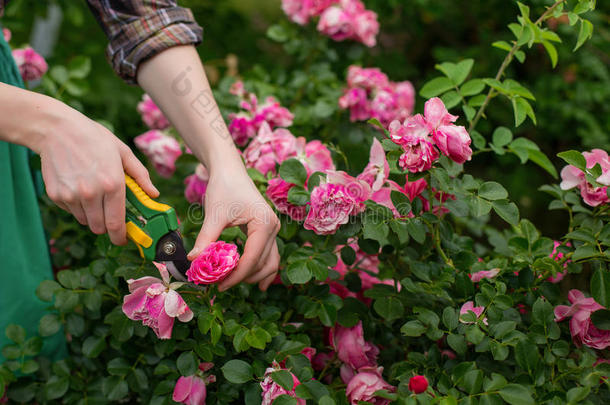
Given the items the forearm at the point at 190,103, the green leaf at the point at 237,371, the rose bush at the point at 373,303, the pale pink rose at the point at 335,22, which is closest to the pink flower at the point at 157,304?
the rose bush at the point at 373,303

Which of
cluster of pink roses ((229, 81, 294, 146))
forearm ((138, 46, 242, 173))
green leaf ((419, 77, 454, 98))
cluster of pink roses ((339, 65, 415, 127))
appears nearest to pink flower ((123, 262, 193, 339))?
forearm ((138, 46, 242, 173))

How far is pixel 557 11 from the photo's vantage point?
1.04 metres

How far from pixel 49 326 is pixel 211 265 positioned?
1.50ft

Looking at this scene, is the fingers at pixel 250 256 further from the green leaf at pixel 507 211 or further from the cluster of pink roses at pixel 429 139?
the green leaf at pixel 507 211

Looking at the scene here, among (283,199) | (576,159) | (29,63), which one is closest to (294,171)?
(283,199)

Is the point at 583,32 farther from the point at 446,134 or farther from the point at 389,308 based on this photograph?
the point at 389,308

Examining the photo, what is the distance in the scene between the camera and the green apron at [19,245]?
3.75ft

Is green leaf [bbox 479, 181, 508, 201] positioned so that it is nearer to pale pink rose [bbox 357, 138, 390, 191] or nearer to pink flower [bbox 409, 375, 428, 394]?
pale pink rose [bbox 357, 138, 390, 191]

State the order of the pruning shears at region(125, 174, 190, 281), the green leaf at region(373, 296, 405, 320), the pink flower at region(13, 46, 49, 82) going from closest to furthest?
the pruning shears at region(125, 174, 190, 281) < the green leaf at region(373, 296, 405, 320) < the pink flower at region(13, 46, 49, 82)

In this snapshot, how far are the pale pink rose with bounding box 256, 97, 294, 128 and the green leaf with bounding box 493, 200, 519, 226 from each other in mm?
629

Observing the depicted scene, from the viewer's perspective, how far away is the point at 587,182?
0.95 m

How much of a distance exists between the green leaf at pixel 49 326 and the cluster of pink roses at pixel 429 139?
758mm

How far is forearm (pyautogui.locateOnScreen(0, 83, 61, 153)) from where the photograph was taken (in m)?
0.80

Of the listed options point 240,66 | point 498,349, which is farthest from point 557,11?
point 240,66
